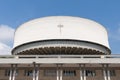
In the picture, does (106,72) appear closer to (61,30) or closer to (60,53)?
(60,53)

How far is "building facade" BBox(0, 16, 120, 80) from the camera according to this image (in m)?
26.7

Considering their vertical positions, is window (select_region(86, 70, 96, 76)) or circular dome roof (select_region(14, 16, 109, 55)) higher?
circular dome roof (select_region(14, 16, 109, 55))

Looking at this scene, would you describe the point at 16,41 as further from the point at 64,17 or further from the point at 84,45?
the point at 84,45

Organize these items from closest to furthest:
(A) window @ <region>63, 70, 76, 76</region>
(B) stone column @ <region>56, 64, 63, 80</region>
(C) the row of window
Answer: (B) stone column @ <region>56, 64, 63, 80</region>
(C) the row of window
(A) window @ <region>63, 70, 76, 76</region>

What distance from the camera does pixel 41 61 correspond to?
26.6 metres

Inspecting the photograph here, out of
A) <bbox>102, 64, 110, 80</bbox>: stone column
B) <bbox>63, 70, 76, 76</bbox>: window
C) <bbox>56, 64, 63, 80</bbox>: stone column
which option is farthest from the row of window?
<bbox>102, 64, 110, 80</bbox>: stone column

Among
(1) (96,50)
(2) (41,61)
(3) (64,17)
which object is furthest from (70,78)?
(3) (64,17)

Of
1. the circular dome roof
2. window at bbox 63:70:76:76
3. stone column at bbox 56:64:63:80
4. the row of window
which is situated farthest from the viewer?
the circular dome roof

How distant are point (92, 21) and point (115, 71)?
1083cm

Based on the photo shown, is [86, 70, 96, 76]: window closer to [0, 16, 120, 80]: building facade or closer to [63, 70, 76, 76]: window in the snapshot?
[0, 16, 120, 80]: building facade

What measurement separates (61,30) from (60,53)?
339 centimetres

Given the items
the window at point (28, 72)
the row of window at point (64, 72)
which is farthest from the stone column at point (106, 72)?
the window at point (28, 72)

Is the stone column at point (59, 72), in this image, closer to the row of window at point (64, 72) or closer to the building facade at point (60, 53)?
the building facade at point (60, 53)

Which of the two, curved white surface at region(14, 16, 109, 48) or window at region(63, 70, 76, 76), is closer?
window at region(63, 70, 76, 76)
